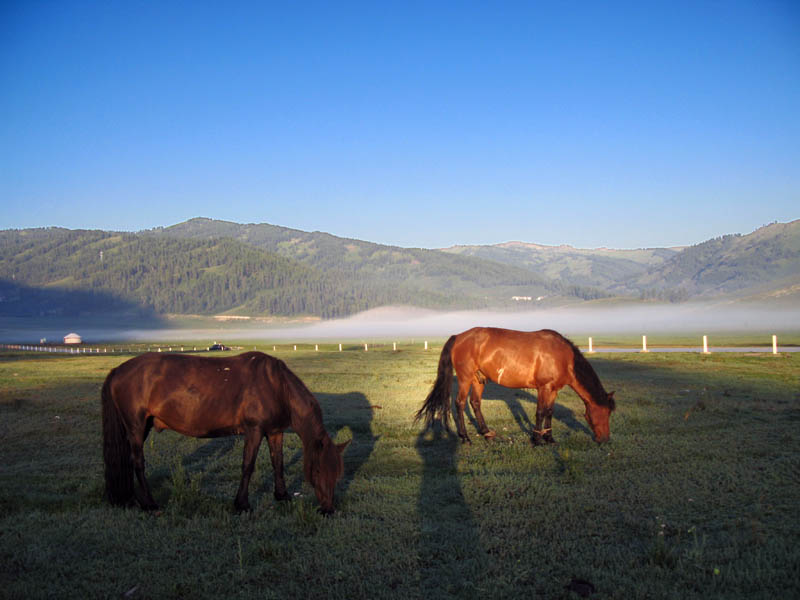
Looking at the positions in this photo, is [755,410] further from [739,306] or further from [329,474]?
[739,306]

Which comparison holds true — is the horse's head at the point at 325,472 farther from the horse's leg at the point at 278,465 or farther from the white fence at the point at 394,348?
the white fence at the point at 394,348

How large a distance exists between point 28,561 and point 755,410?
1606 centimetres

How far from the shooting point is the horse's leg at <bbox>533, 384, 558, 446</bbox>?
40.9ft

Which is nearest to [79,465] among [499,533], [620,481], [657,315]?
[499,533]

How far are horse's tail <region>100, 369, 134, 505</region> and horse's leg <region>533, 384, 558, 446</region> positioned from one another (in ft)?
25.2

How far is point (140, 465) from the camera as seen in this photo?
8383mm

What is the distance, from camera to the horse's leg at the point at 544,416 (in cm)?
1247

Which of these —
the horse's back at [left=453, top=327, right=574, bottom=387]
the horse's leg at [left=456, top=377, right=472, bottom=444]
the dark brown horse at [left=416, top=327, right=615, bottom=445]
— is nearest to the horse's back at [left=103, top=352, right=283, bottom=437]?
the horse's leg at [left=456, top=377, right=472, bottom=444]

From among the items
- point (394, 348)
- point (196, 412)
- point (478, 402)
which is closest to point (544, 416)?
point (478, 402)

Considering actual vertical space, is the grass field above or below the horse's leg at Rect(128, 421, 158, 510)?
below

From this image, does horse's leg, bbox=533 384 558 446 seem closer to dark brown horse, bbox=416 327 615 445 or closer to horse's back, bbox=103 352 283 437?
dark brown horse, bbox=416 327 615 445

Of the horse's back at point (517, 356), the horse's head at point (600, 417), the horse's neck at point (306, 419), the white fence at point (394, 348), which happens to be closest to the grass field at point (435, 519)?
the horse's head at point (600, 417)

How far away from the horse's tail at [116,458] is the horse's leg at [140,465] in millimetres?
108

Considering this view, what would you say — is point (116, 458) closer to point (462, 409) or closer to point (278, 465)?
point (278, 465)
